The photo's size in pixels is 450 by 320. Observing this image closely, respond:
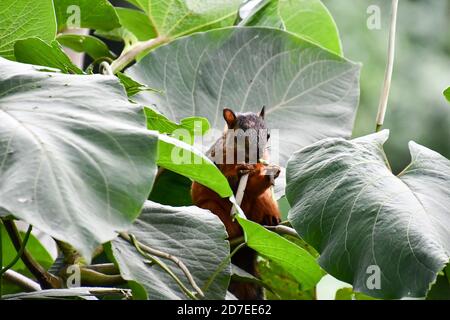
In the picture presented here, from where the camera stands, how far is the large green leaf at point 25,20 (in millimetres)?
864

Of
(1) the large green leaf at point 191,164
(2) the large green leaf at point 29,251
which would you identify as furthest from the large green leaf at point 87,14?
(1) the large green leaf at point 191,164

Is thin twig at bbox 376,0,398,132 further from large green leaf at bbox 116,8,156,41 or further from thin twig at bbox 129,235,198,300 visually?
large green leaf at bbox 116,8,156,41

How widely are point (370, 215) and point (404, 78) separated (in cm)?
293

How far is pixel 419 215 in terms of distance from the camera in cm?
69

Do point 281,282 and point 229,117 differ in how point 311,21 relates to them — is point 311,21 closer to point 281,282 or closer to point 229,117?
point 229,117

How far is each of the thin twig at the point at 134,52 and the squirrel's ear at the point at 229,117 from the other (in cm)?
18

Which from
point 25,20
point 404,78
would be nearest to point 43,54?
point 25,20

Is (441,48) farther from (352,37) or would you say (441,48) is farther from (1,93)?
(1,93)

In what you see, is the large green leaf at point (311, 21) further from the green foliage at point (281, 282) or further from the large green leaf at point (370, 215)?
the large green leaf at point (370, 215)

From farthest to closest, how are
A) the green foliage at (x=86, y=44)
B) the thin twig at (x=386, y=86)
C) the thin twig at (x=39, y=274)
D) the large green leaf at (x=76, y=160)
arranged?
the green foliage at (x=86, y=44)
the thin twig at (x=386, y=86)
the thin twig at (x=39, y=274)
the large green leaf at (x=76, y=160)

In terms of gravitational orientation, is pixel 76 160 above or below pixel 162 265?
above

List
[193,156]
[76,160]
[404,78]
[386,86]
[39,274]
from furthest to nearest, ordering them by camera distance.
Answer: [404,78] → [386,86] → [39,274] → [193,156] → [76,160]

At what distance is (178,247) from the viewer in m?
0.83
